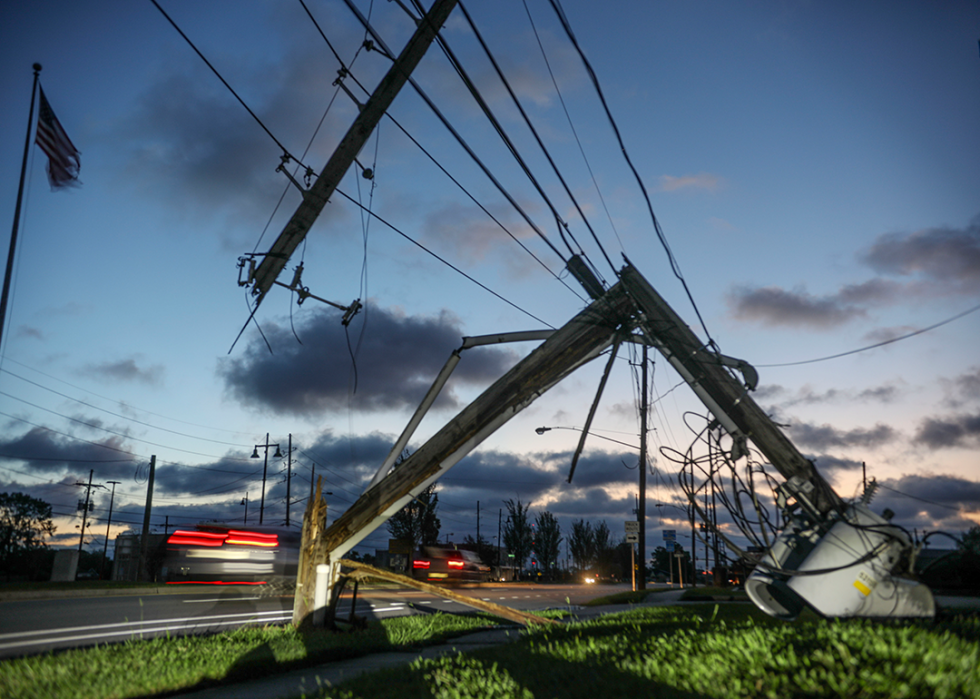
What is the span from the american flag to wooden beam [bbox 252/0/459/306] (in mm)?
6260

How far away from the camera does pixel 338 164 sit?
10.5 meters

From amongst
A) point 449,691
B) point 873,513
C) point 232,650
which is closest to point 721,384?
point 873,513

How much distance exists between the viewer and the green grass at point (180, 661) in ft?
15.8

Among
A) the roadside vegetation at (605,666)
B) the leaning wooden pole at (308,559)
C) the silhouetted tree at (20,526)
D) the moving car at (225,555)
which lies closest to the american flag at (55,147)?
the moving car at (225,555)

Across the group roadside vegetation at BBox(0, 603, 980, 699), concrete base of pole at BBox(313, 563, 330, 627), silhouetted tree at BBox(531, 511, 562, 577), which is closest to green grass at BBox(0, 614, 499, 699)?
roadside vegetation at BBox(0, 603, 980, 699)

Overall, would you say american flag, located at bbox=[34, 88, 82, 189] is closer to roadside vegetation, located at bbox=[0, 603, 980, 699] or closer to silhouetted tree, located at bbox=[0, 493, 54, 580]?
roadside vegetation, located at bbox=[0, 603, 980, 699]

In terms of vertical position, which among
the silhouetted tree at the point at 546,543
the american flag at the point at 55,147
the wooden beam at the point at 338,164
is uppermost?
the american flag at the point at 55,147

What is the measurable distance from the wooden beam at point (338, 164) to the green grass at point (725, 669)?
7871 millimetres

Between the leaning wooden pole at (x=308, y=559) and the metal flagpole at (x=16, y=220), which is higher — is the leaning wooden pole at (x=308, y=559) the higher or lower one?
the lower one

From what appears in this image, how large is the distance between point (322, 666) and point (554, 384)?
4.76m

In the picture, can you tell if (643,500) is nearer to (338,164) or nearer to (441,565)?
(441,565)

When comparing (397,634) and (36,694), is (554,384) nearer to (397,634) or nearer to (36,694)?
(397,634)

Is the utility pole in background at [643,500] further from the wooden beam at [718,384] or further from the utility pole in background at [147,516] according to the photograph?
the utility pole in background at [147,516]

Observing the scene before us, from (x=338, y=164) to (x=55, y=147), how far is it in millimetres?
7713
